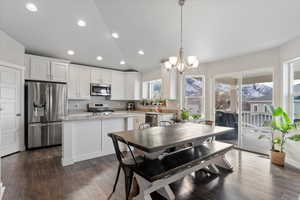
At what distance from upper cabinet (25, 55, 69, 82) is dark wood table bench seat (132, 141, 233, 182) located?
12.4 ft

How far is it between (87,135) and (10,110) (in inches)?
79.4

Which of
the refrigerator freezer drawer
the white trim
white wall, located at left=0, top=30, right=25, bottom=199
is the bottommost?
the refrigerator freezer drawer

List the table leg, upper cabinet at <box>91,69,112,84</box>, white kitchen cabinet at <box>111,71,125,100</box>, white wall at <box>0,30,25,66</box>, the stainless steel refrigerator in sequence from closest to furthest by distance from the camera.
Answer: the table leg < white wall at <box>0,30,25,66</box> < the stainless steel refrigerator < upper cabinet at <box>91,69,112,84</box> < white kitchen cabinet at <box>111,71,125,100</box>

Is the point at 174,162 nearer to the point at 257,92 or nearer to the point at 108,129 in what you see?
the point at 108,129

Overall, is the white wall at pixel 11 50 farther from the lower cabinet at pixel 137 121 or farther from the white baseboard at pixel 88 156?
the lower cabinet at pixel 137 121

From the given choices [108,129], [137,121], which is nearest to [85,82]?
[137,121]

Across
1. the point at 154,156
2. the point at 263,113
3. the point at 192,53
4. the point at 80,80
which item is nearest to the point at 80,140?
the point at 154,156

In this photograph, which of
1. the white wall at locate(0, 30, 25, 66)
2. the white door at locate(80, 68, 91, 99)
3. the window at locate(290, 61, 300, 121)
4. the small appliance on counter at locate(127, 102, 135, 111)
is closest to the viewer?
the window at locate(290, 61, 300, 121)

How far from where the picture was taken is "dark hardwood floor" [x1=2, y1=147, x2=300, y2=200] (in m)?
2.00

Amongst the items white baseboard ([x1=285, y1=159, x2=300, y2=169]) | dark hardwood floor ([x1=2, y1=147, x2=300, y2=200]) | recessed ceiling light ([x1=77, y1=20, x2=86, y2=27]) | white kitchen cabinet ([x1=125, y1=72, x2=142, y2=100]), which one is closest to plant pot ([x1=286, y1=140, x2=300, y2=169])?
white baseboard ([x1=285, y1=159, x2=300, y2=169])

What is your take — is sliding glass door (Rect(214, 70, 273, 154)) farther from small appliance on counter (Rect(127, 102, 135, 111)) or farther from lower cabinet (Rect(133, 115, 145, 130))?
small appliance on counter (Rect(127, 102, 135, 111))

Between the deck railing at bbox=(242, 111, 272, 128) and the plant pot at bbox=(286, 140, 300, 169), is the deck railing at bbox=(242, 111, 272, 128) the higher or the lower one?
the higher one

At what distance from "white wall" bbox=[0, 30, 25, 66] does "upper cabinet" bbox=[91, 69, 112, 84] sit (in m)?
1.97

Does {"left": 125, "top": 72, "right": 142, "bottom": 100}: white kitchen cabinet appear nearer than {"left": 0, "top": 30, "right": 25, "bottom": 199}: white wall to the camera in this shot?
No
